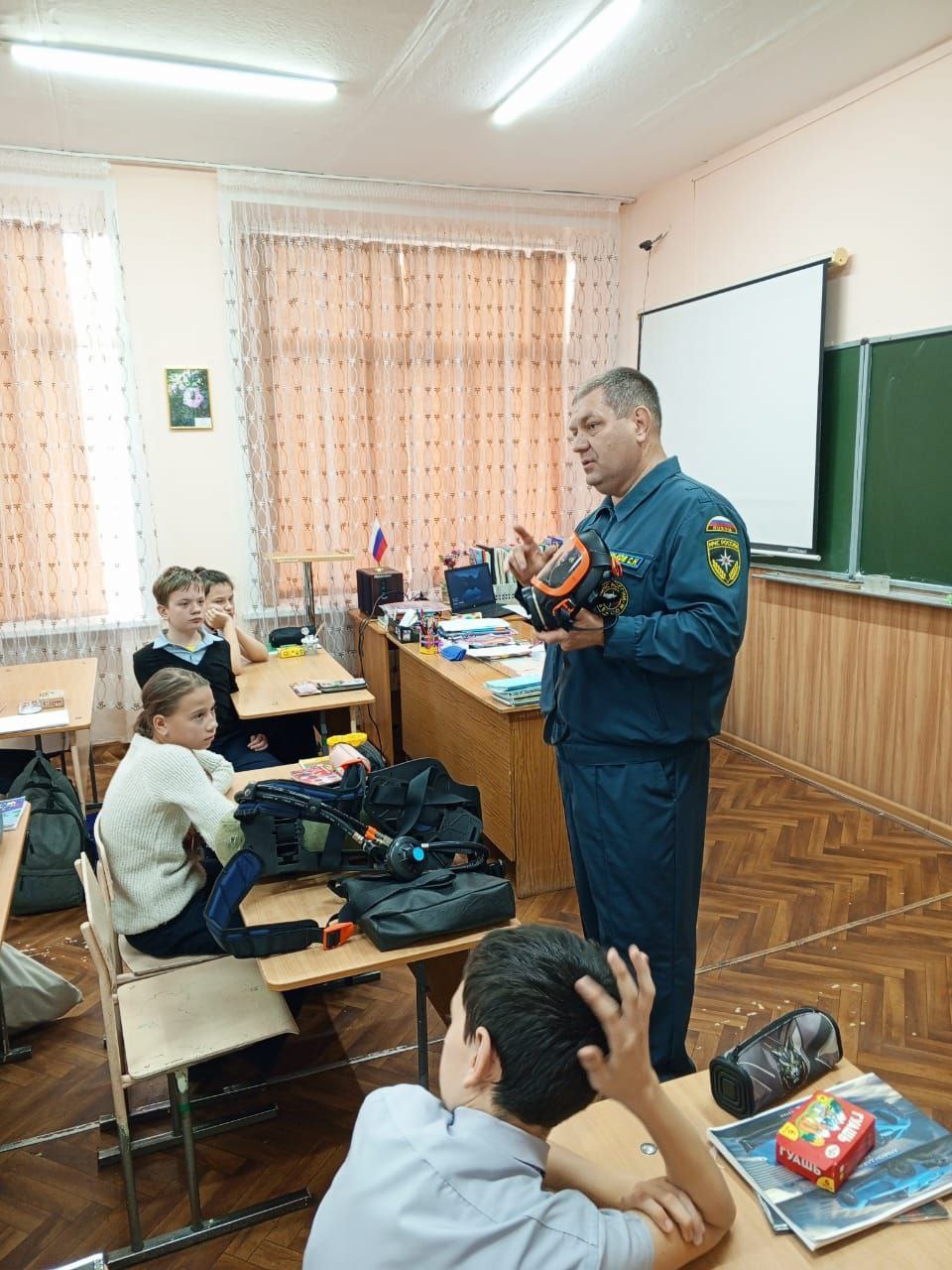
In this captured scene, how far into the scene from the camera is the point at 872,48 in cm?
365

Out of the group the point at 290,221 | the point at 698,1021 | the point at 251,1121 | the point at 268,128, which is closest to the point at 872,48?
the point at 268,128

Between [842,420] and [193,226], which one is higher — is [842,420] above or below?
below

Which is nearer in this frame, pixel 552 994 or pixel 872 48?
pixel 552 994

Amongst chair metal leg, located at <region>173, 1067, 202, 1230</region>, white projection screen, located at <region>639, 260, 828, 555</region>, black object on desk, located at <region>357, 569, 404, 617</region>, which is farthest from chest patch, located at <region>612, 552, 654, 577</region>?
black object on desk, located at <region>357, 569, 404, 617</region>

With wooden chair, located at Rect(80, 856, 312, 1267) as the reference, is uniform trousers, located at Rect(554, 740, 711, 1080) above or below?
above

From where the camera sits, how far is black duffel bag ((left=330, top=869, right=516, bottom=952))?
1755mm

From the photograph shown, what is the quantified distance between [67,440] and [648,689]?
4.07 m

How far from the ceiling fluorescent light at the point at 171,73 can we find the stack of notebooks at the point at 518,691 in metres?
2.71

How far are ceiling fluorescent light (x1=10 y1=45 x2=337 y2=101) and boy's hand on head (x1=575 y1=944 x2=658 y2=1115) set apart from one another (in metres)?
4.03

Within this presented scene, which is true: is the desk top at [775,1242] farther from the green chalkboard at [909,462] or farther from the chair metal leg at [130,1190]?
the green chalkboard at [909,462]

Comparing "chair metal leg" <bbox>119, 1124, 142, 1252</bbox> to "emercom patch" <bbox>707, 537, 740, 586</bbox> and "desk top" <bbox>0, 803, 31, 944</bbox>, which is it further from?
"emercom patch" <bbox>707, 537, 740, 586</bbox>

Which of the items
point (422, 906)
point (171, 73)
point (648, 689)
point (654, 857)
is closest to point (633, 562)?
point (648, 689)

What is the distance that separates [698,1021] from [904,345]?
9.77 feet

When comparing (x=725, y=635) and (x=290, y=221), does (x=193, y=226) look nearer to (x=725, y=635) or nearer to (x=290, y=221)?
(x=290, y=221)
